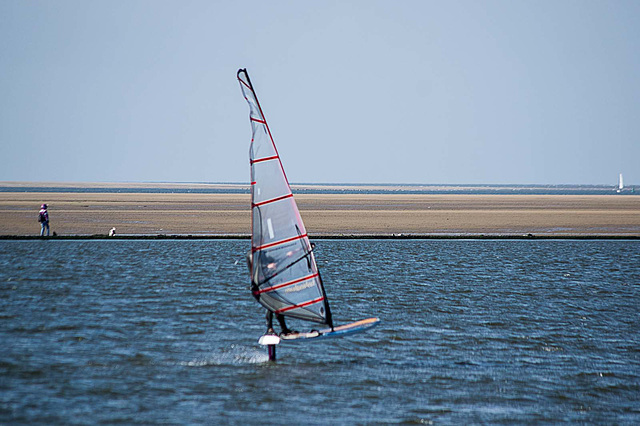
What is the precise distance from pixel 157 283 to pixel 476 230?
3154cm

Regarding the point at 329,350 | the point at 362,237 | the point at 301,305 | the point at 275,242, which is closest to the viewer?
the point at 275,242

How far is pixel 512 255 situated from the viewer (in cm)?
4144

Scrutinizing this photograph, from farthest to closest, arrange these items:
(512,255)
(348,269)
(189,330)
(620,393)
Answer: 1. (512,255)
2. (348,269)
3. (189,330)
4. (620,393)

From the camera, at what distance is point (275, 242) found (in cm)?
1755

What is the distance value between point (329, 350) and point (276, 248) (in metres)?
3.16

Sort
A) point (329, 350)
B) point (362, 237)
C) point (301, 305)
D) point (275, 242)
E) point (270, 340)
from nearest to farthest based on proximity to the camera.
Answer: point (270, 340) → point (275, 242) → point (301, 305) → point (329, 350) → point (362, 237)

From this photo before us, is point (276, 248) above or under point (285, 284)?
above

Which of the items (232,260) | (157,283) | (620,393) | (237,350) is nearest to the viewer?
(620,393)

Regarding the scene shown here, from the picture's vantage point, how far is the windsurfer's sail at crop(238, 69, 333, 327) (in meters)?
17.2

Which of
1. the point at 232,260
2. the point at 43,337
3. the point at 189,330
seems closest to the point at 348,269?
the point at 232,260

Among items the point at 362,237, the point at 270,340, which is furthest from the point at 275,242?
the point at 362,237

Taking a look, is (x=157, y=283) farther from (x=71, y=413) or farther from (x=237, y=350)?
(x=71, y=413)

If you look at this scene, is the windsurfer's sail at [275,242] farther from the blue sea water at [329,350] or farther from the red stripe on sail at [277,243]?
the blue sea water at [329,350]

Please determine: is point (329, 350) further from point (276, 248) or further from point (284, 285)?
point (276, 248)
